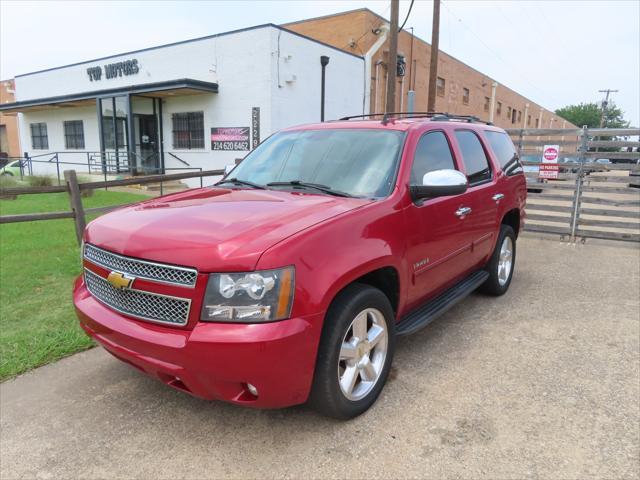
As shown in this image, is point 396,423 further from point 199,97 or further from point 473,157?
point 199,97

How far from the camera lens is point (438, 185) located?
323 centimetres

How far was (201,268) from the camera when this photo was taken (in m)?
2.38

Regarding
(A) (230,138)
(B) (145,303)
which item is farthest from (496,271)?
(A) (230,138)

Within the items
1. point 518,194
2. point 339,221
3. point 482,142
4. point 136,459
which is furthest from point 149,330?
point 518,194

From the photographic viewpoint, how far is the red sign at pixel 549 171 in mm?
9171

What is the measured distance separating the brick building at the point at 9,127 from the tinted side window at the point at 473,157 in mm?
35092

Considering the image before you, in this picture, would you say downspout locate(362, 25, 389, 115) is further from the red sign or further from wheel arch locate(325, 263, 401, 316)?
wheel arch locate(325, 263, 401, 316)

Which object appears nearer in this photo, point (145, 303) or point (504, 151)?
point (145, 303)

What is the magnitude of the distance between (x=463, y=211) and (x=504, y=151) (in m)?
1.77

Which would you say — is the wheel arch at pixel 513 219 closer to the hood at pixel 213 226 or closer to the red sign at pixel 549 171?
the hood at pixel 213 226

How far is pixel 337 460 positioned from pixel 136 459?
109cm

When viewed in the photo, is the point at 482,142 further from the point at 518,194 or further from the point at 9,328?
the point at 9,328

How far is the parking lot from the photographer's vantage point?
255cm

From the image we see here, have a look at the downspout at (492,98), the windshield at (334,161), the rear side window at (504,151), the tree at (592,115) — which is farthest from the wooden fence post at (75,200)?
the tree at (592,115)
